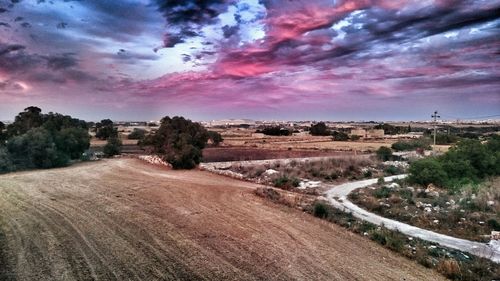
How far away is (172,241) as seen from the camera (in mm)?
11859

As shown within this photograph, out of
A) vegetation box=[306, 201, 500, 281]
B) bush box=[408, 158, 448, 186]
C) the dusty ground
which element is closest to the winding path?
vegetation box=[306, 201, 500, 281]

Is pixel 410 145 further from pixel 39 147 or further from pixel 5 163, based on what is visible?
pixel 5 163

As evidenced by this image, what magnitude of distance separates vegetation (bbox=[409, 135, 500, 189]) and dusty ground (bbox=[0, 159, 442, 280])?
49.3 feet

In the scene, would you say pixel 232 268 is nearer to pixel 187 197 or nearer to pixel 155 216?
pixel 155 216

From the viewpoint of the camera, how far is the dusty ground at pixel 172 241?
31.5 feet

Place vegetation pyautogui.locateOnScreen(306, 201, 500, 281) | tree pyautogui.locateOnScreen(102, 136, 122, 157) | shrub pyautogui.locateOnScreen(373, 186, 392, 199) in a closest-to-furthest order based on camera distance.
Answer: vegetation pyautogui.locateOnScreen(306, 201, 500, 281) < shrub pyautogui.locateOnScreen(373, 186, 392, 199) < tree pyautogui.locateOnScreen(102, 136, 122, 157)

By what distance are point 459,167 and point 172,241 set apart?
1046 inches

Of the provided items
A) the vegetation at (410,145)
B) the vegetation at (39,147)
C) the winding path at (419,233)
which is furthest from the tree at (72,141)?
the vegetation at (410,145)

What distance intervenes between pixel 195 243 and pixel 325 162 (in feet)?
87.0

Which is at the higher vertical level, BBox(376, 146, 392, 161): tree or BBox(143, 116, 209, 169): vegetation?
BBox(143, 116, 209, 169): vegetation

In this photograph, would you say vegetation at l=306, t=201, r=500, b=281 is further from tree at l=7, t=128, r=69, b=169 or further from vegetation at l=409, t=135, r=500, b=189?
tree at l=7, t=128, r=69, b=169

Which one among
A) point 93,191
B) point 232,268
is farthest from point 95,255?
point 93,191

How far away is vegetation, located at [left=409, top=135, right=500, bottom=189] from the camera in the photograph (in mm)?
27469

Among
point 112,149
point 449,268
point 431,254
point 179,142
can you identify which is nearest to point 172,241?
point 449,268
